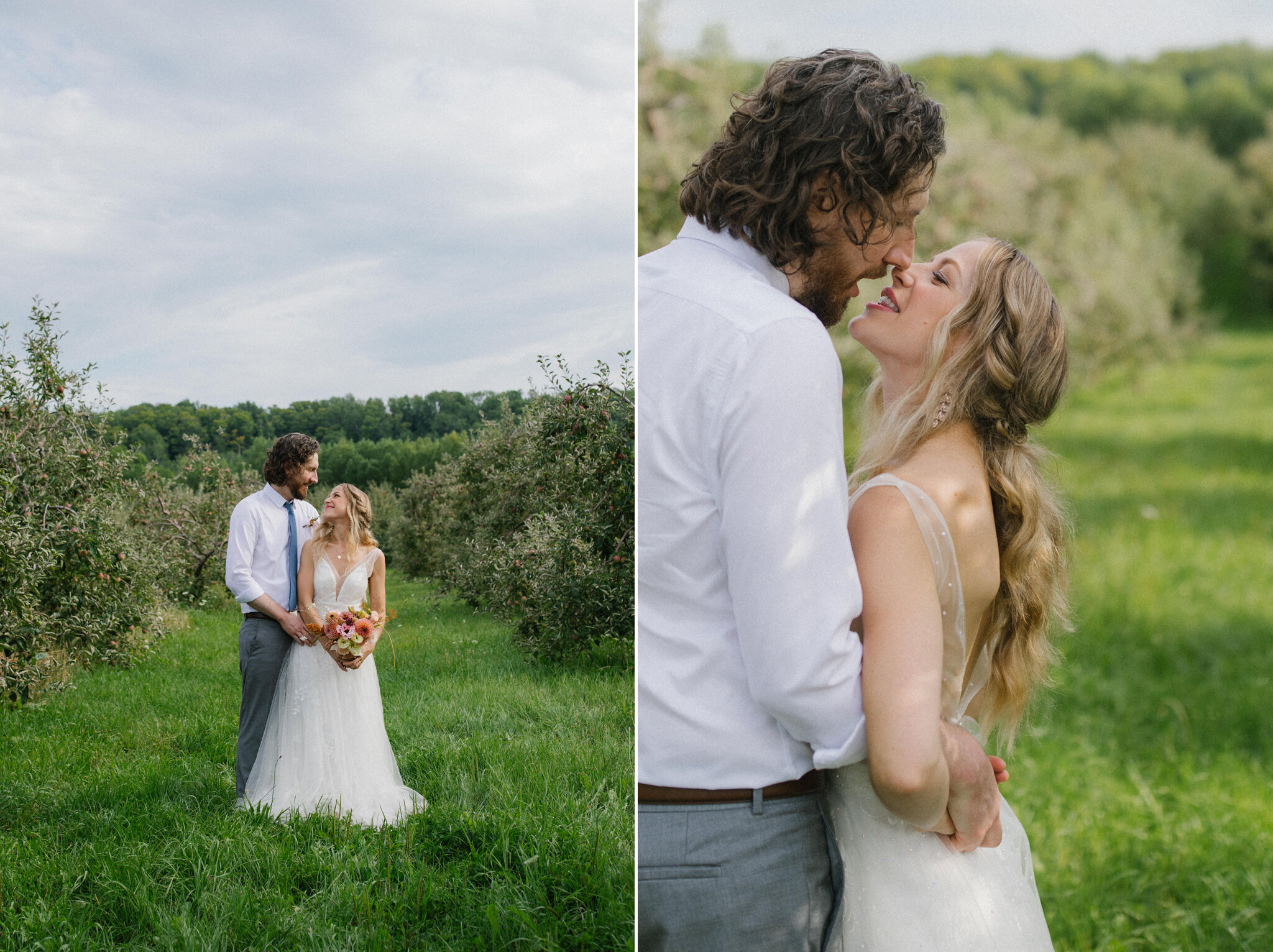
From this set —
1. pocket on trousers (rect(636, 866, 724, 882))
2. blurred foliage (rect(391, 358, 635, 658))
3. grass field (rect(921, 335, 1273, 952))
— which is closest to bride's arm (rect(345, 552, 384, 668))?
blurred foliage (rect(391, 358, 635, 658))

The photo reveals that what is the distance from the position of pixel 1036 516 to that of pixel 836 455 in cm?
62

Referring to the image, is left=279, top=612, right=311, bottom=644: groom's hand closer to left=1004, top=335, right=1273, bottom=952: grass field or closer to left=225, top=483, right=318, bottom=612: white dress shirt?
left=225, top=483, right=318, bottom=612: white dress shirt

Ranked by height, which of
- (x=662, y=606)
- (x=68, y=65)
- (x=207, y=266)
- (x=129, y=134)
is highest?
(x=68, y=65)

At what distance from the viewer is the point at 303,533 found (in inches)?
93.7

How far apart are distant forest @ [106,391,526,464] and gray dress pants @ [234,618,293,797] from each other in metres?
0.44

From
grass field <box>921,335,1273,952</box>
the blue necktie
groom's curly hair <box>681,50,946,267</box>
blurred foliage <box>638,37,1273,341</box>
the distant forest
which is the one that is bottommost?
grass field <box>921,335,1273,952</box>

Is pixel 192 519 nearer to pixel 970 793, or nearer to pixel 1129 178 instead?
pixel 970 793

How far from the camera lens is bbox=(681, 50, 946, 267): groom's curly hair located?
60.1 inches

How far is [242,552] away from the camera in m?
2.39

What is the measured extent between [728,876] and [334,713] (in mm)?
1191

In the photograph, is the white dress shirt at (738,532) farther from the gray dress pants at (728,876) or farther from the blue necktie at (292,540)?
the blue necktie at (292,540)

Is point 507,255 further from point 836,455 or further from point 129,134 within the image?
point 836,455

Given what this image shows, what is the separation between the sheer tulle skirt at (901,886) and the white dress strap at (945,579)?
0.22 metres

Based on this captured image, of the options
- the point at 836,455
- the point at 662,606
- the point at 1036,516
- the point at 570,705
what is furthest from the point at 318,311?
the point at 1036,516
